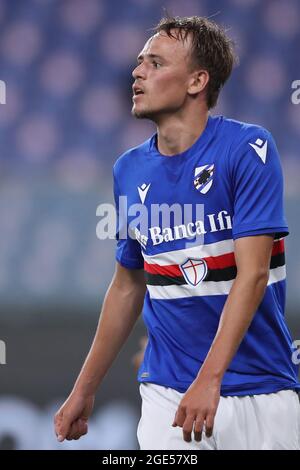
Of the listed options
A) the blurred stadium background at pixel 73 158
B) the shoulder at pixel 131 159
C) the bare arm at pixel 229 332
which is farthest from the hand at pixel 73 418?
the blurred stadium background at pixel 73 158

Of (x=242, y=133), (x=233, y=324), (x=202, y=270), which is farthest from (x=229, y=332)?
(x=242, y=133)

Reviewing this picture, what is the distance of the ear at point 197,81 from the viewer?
9.53ft

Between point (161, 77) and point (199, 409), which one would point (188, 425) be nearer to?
point (199, 409)

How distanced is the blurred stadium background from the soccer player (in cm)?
177

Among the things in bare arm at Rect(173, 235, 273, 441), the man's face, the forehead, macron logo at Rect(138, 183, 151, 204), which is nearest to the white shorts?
bare arm at Rect(173, 235, 273, 441)

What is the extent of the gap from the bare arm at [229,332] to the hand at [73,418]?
643 millimetres

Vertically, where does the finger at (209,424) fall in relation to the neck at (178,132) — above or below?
below

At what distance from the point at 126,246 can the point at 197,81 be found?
0.59 meters

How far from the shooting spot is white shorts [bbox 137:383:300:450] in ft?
8.77

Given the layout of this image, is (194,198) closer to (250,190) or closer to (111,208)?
(250,190)

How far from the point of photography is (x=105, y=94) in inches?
205

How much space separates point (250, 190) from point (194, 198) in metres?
0.22

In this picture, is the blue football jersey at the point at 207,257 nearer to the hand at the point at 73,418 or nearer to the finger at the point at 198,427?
the hand at the point at 73,418

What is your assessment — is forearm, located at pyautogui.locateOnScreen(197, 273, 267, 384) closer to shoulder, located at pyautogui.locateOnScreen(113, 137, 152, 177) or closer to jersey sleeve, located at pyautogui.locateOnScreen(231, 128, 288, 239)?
jersey sleeve, located at pyautogui.locateOnScreen(231, 128, 288, 239)
